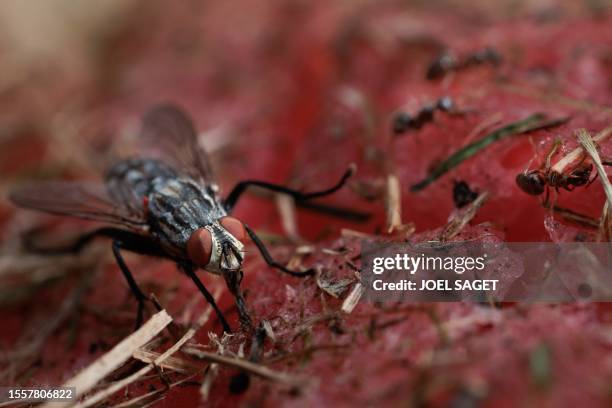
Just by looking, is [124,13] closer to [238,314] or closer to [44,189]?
[44,189]

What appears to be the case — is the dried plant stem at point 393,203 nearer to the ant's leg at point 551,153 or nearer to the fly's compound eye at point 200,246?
the ant's leg at point 551,153

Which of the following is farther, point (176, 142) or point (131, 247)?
point (176, 142)

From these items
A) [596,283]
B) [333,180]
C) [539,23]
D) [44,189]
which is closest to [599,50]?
[539,23]

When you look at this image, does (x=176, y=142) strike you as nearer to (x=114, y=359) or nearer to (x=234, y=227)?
(x=234, y=227)

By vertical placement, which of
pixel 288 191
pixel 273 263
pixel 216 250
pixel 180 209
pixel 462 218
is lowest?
pixel 462 218

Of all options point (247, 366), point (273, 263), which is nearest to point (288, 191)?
point (273, 263)

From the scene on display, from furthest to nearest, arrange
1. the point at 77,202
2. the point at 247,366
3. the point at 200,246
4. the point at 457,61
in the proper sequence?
the point at 457,61
the point at 77,202
the point at 200,246
the point at 247,366

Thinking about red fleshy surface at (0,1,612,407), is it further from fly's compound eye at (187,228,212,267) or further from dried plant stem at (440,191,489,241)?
fly's compound eye at (187,228,212,267)

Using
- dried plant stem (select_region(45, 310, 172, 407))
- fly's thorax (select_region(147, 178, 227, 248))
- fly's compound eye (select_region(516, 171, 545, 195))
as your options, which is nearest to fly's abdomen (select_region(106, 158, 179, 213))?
fly's thorax (select_region(147, 178, 227, 248))

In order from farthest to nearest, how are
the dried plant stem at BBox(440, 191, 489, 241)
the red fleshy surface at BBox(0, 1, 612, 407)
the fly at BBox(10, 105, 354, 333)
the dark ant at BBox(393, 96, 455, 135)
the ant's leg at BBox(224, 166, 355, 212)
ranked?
the dark ant at BBox(393, 96, 455, 135)
the ant's leg at BBox(224, 166, 355, 212)
the fly at BBox(10, 105, 354, 333)
the dried plant stem at BBox(440, 191, 489, 241)
the red fleshy surface at BBox(0, 1, 612, 407)
